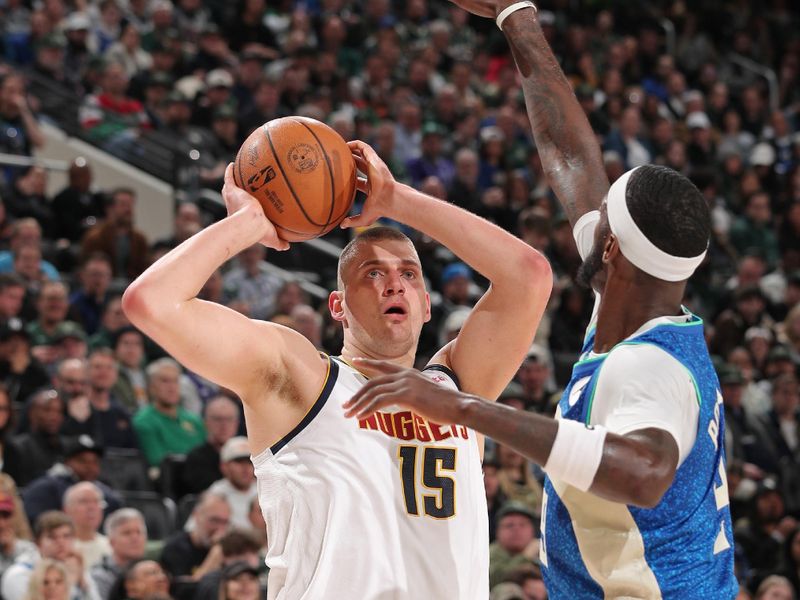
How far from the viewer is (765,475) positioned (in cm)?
1153

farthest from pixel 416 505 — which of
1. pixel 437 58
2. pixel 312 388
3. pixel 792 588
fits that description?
pixel 437 58

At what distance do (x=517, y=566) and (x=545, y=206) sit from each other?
6054mm

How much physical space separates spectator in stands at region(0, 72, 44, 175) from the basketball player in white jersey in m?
8.16

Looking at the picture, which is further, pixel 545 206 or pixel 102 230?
pixel 545 206

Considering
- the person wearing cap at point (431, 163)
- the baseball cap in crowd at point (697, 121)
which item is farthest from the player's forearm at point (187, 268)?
the baseball cap in crowd at point (697, 121)

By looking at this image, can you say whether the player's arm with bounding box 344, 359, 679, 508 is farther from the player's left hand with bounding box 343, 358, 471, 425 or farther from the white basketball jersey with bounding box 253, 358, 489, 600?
the white basketball jersey with bounding box 253, 358, 489, 600

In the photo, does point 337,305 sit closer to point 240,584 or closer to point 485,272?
point 485,272

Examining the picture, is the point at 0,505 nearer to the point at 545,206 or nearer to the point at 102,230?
the point at 102,230

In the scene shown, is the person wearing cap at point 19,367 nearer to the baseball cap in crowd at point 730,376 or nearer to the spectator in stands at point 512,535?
the spectator in stands at point 512,535

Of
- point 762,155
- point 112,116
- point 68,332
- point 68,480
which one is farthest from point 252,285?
point 762,155

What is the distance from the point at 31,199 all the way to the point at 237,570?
5.15 m

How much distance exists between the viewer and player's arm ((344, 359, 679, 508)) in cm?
310

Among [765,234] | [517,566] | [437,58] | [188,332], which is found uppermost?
[188,332]

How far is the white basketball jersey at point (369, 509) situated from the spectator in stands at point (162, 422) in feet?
17.9
